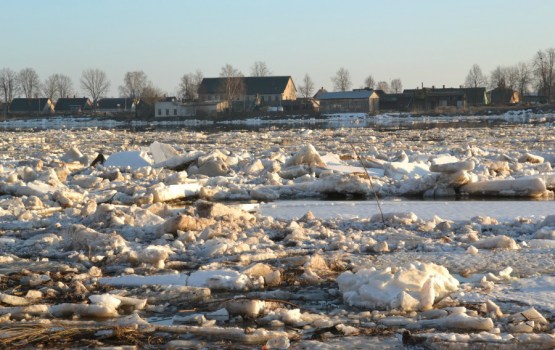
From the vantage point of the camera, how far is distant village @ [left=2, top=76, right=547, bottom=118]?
277 feet

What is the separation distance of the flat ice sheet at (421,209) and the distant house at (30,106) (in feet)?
330

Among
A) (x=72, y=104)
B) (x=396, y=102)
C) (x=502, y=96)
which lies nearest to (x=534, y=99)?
(x=502, y=96)

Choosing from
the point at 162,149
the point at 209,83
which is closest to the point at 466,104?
the point at 209,83

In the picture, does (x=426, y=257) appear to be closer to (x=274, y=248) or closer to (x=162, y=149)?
(x=274, y=248)

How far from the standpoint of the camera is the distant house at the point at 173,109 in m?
83.4

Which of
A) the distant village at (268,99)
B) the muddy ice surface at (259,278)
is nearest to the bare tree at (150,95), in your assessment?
the distant village at (268,99)

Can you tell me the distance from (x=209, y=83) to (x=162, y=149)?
82.3 meters

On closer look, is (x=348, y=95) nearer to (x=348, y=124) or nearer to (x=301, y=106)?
(x=301, y=106)

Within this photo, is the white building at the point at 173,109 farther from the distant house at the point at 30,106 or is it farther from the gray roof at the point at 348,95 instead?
the distant house at the point at 30,106

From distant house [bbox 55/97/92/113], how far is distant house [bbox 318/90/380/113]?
38412 mm

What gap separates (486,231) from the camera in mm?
7281

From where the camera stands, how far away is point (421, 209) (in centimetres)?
939

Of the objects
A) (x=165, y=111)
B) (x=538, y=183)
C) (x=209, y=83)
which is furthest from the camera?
(x=209, y=83)

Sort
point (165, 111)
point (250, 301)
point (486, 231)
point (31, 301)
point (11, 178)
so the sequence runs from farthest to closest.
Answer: point (165, 111), point (11, 178), point (486, 231), point (31, 301), point (250, 301)
